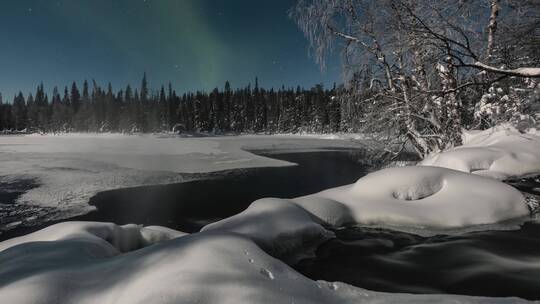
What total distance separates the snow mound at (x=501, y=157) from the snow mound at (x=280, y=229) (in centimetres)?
359

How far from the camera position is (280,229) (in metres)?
3.45

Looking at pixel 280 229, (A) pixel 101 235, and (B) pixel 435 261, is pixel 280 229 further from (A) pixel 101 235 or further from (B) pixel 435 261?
(A) pixel 101 235

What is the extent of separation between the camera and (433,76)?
26.3ft

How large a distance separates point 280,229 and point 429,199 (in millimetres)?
2273

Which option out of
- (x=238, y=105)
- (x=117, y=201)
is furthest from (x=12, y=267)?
(x=238, y=105)

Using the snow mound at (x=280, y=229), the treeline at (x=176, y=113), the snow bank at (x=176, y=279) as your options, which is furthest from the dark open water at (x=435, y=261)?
the treeline at (x=176, y=113)

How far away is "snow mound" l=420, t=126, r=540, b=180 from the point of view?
18.8ft

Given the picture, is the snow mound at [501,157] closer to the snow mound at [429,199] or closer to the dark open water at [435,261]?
the dark open water at [435,261]

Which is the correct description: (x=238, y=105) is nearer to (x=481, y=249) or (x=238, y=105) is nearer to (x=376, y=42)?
(x=376, y=42)

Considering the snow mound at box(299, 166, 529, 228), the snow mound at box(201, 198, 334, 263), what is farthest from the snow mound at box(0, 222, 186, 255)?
the snow mound at box(299, 166, 529, 228)

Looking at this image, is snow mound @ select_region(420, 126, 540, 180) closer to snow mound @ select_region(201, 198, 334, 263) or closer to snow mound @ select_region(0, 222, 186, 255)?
snow mound @ select_region(201, 198, 334, 263)

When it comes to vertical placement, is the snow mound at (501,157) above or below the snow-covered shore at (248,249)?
above

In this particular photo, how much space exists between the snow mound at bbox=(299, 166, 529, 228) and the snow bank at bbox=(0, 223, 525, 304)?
2.00 meters

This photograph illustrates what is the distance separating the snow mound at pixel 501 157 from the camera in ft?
18.8
